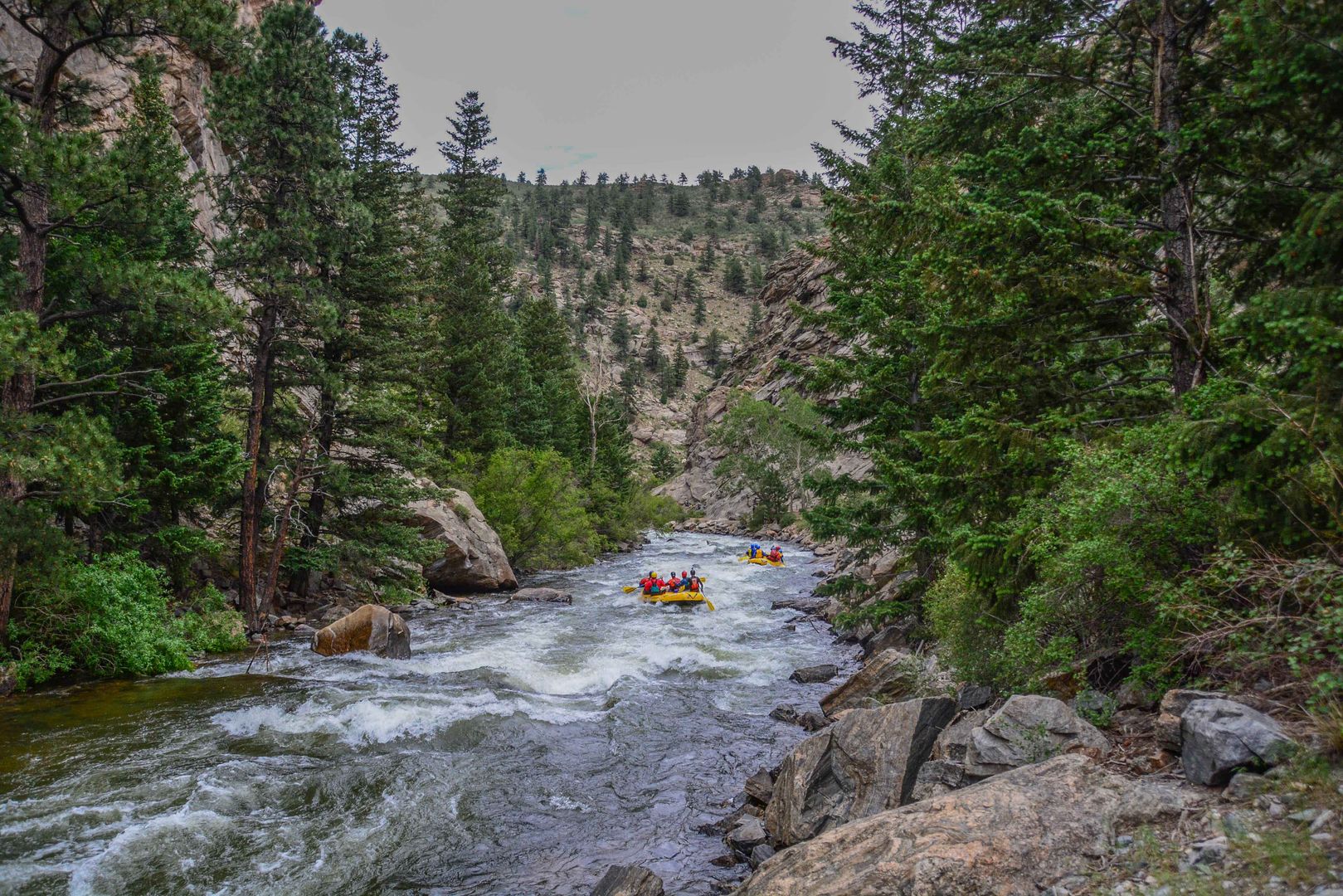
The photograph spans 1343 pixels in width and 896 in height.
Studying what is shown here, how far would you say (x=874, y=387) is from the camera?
41.9ft

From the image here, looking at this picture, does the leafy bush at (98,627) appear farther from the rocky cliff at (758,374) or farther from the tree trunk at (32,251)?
the rocky cliff at (758,374)

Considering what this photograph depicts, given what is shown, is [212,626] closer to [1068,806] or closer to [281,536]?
[281,536]

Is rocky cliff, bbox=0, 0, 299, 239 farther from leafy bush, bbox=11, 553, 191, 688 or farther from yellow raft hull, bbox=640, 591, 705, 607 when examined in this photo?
yellow raft hull, bbox=640, 591, 705, 607

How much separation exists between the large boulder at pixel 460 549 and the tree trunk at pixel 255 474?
18.4 ft

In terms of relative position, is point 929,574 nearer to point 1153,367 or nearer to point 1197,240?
point 1153,367

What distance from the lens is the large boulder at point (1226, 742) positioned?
360cm

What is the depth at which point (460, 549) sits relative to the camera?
22094 millimetres

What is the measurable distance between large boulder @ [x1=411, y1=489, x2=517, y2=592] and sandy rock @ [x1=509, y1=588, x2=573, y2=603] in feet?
5.05

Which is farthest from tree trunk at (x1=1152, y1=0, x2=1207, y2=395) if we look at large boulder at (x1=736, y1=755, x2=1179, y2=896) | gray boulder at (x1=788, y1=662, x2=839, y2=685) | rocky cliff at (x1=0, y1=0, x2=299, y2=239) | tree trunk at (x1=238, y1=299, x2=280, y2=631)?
rocky cliff at (x1=0, y1=0, x2=299, y2=239)

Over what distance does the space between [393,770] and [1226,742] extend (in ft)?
27.7

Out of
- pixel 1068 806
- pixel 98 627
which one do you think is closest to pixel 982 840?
pixel 1068 806

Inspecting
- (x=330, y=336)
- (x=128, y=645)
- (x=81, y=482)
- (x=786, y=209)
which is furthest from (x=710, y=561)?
(x=786, y=209)

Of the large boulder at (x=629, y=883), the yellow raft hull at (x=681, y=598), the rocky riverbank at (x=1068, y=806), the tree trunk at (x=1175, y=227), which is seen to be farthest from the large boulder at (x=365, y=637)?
the tree trunk at (x=1175, y=227)

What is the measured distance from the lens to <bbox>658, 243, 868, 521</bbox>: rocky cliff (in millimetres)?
61469
